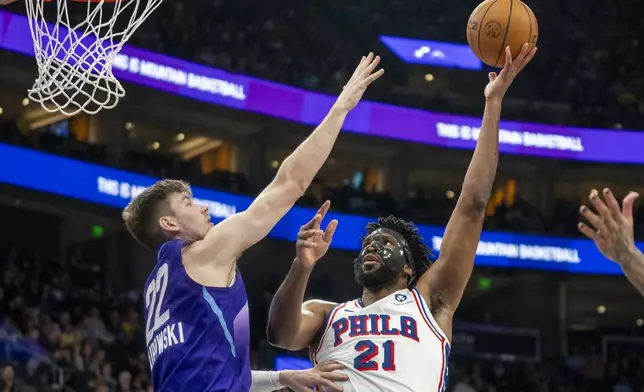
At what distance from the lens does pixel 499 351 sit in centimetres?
2009

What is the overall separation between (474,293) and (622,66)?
6.48 metres

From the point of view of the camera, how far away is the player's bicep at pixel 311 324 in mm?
4730

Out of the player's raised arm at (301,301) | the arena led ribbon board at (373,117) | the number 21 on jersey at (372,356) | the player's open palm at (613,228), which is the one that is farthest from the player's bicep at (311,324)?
the arena led ribbon board at (373,117)

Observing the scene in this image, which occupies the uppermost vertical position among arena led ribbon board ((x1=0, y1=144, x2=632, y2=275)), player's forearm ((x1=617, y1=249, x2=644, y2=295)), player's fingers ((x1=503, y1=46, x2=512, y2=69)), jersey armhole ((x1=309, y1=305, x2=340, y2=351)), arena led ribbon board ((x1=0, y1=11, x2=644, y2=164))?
arena led ribbon board ((x1=0, y1=11, x2=644, y2=164))

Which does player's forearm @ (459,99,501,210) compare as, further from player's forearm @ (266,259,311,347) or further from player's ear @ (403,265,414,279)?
player's forearm @ (266,259,311,347)

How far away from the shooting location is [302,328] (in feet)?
15.5

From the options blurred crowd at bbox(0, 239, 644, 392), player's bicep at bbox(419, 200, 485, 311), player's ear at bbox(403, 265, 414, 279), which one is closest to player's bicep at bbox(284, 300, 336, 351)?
player's ear at bbox(403, 265, 414, 279)

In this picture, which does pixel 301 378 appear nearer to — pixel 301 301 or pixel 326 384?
pixel 326 384

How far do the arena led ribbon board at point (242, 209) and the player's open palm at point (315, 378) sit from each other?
40.3ft

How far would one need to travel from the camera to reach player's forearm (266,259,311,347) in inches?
175

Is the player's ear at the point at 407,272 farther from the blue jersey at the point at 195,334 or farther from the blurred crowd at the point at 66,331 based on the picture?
the blurred crowd at the point at 66,331

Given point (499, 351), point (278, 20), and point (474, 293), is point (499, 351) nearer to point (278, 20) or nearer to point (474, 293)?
point (474, 293)

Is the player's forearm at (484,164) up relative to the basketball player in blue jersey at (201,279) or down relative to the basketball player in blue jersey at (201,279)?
up

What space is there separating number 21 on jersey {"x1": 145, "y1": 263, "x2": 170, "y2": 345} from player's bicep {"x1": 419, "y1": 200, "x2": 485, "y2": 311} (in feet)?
4.75
